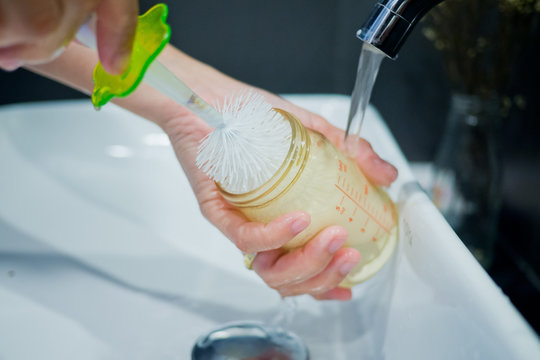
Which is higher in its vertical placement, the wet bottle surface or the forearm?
the wet bottle surface

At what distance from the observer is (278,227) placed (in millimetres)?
333

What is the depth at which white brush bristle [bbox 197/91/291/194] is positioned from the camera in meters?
0.33

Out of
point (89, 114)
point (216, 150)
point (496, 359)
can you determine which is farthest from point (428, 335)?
point (89, 114)

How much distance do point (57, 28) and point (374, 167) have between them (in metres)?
0.26

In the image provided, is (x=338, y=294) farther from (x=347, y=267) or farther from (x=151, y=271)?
(x=151, y=271)

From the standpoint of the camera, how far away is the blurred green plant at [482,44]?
56 centimetres

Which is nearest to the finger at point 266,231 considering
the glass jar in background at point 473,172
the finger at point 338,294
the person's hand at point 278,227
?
the person's hand at point 278,227

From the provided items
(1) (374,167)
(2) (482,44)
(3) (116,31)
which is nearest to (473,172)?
(2) (482,44)

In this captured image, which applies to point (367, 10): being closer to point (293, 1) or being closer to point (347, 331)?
point (293, 1)

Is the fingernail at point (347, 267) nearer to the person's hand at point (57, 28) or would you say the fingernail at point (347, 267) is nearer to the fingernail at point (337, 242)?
the fingernail at point (337, 242)

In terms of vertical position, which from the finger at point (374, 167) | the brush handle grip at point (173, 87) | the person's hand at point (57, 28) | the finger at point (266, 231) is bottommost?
the finger at point (266, 231)

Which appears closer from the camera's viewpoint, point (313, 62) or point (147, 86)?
point (147, 86)

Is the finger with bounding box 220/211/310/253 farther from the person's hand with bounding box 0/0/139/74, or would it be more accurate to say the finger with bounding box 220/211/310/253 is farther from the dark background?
the dark background

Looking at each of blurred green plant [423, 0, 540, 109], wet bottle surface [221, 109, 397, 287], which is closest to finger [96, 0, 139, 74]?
Result: wet bottle surface [221, 109, 397, 287]
